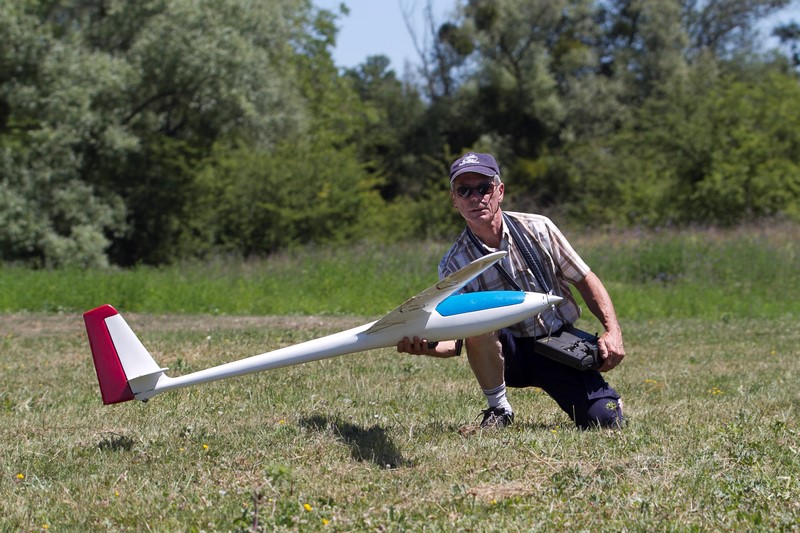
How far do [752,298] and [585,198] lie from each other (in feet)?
78.4

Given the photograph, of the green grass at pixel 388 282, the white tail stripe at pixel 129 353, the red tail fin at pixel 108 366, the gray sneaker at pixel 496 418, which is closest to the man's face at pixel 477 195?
the gray sneaker at pixel 496 418

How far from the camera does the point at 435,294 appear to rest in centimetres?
525

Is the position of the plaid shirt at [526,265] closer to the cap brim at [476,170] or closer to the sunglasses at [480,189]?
the sunglasses at [480,189]

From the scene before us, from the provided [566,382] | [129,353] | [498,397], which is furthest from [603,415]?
[129,353]

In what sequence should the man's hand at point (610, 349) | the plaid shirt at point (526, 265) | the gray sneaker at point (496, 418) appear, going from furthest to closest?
the gray sneaker at point (496, 418)
the plaid shirt at point (526, 265)
the man's hand at point (610, 349)

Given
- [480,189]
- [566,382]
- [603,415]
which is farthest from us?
[566,382]

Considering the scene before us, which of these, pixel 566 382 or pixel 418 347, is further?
pixel 566 382

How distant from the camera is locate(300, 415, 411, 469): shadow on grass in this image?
4.99 meters

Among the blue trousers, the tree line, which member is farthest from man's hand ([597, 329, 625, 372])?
the tree line

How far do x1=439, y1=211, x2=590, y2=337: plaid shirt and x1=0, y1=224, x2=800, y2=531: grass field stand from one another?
0.88 m

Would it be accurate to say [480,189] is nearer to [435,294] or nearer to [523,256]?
[523,256]

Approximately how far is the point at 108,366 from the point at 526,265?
268 cm

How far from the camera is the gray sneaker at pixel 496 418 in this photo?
229 inches

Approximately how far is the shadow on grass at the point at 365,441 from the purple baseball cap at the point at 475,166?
1682 millimetres
